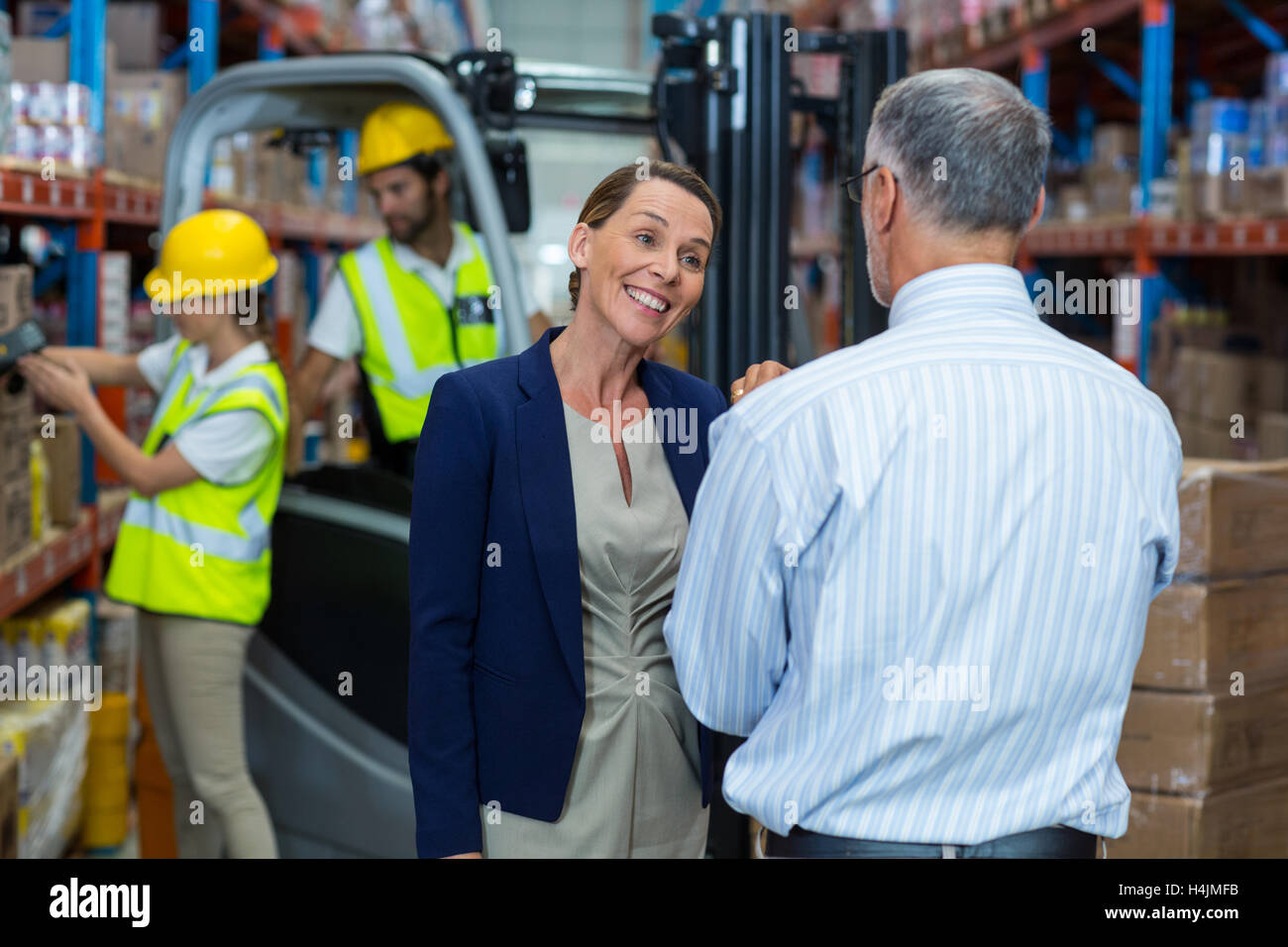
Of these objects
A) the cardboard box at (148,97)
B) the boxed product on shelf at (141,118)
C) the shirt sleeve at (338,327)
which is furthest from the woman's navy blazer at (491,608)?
the cardboard box at (148,97)

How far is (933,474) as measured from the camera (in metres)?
1.44

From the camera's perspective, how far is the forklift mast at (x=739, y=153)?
3.37 m

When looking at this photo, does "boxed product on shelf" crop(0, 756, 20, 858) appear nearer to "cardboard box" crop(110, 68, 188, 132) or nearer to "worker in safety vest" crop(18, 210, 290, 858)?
"worker in safety vest" crop(18, 210, 290, 858)

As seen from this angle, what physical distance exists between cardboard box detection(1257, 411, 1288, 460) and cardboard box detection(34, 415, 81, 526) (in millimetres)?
4745

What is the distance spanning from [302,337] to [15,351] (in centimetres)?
489

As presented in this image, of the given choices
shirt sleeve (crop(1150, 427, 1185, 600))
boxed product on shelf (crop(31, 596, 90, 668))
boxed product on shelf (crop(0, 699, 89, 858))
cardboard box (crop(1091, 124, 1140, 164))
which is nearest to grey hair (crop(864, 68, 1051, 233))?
shirt sleeve (crop(1150, 427, 1185, 600))

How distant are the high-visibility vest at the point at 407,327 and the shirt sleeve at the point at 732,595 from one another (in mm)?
2208

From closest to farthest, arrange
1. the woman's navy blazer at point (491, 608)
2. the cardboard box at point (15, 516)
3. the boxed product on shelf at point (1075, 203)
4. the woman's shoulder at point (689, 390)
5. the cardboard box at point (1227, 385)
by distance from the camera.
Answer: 1. the woman's navy blazer at point (491, 608)
2. the woman's shoulder at point (689, 390)
3. the cardboard box at point (15, 516)
4. the cardboard box at point (1227, 385)
5. the boxed product on shelf at point (1075, 203)

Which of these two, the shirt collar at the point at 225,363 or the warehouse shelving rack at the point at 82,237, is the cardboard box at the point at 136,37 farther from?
the shirt collar at the point at 225,363

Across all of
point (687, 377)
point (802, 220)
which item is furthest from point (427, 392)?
point (802, 220)

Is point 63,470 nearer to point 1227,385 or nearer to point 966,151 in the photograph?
point 966,151

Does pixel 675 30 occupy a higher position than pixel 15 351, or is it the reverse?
pixel 675 30

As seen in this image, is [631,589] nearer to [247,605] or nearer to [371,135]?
[247,605]

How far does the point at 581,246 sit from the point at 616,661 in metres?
0.61
